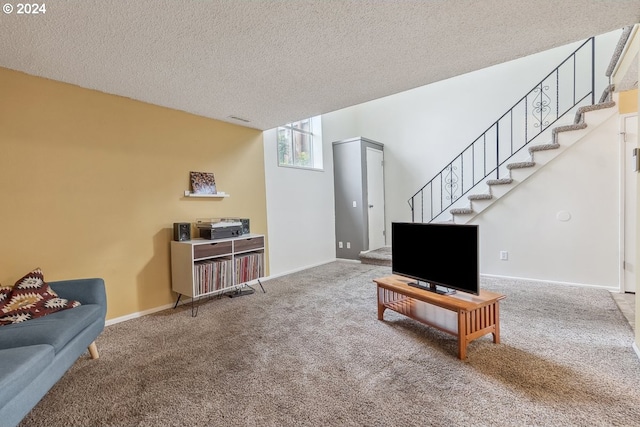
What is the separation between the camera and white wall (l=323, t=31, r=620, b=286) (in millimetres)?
3654

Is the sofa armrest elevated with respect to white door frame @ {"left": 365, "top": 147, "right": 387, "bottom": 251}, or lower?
lower

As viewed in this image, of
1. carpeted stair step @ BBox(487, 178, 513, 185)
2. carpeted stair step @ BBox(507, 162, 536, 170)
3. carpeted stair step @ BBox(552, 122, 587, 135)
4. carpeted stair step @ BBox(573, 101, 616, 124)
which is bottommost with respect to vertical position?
carpeted stair step @ BBox(487, 178, 513, 185)

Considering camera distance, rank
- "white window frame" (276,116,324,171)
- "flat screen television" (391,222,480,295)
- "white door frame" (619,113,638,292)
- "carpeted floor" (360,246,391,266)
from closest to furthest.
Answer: "flat screen television" (391,222,480,295) < "white door frame" (619,113,638,292) < "white window frame" (276,116,324,171) < "carpeted floor" (360,246,391,266)

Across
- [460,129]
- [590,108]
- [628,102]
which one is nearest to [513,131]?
[460,129]

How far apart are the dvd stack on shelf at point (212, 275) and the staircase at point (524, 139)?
3.45m

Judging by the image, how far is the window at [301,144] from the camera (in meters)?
4.90

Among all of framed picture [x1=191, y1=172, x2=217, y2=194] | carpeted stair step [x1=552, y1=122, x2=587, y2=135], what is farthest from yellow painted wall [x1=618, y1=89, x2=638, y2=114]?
framed picture [x1=191, y1=172, x2=217, y2=194]

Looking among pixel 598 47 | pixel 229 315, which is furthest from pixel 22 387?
pixel 598 47

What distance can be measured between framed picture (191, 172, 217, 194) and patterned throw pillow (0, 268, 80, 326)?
1.69m

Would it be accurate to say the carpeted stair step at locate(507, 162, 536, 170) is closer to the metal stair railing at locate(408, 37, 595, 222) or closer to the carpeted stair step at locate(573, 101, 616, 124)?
the metal stair railing at locate(408, 37, 595, 222)

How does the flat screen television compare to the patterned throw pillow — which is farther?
the flat screen television

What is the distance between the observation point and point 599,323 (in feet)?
8.33

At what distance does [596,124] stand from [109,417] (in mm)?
5328

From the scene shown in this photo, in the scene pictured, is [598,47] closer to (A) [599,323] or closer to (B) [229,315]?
(A) [599,323]
